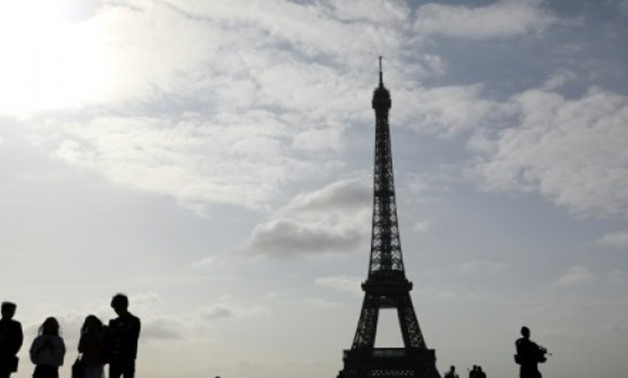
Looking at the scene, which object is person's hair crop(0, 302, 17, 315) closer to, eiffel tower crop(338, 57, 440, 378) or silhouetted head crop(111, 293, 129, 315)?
silhouetted head crop(111, 293, 129, 315)

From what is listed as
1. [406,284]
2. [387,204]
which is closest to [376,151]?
[387,204]

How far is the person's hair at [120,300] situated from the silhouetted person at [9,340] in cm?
207

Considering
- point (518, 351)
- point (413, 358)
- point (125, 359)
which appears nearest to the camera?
point (125, 359)

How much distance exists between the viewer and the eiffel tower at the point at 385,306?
10262cm

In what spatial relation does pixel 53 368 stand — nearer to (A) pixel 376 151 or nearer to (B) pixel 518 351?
(B) pixel 518 351

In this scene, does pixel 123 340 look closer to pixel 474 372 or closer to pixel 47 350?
pixel 47 350

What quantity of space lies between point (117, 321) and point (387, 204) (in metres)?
93.1

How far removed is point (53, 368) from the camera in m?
15.0

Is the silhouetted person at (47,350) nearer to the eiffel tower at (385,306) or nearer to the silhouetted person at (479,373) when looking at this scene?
the silhouetted person at (479,373)

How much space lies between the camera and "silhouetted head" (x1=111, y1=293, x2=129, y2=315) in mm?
14211

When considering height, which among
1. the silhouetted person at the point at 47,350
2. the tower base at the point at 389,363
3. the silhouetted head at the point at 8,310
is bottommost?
the silhouetted person at the point at 47,350

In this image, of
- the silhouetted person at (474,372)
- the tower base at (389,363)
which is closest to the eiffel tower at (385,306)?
the tower base at (389,363)

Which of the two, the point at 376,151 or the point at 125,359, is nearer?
the point at 125,359

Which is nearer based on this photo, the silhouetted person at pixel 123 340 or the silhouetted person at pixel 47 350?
the silhouetted person at pixel 123 340
